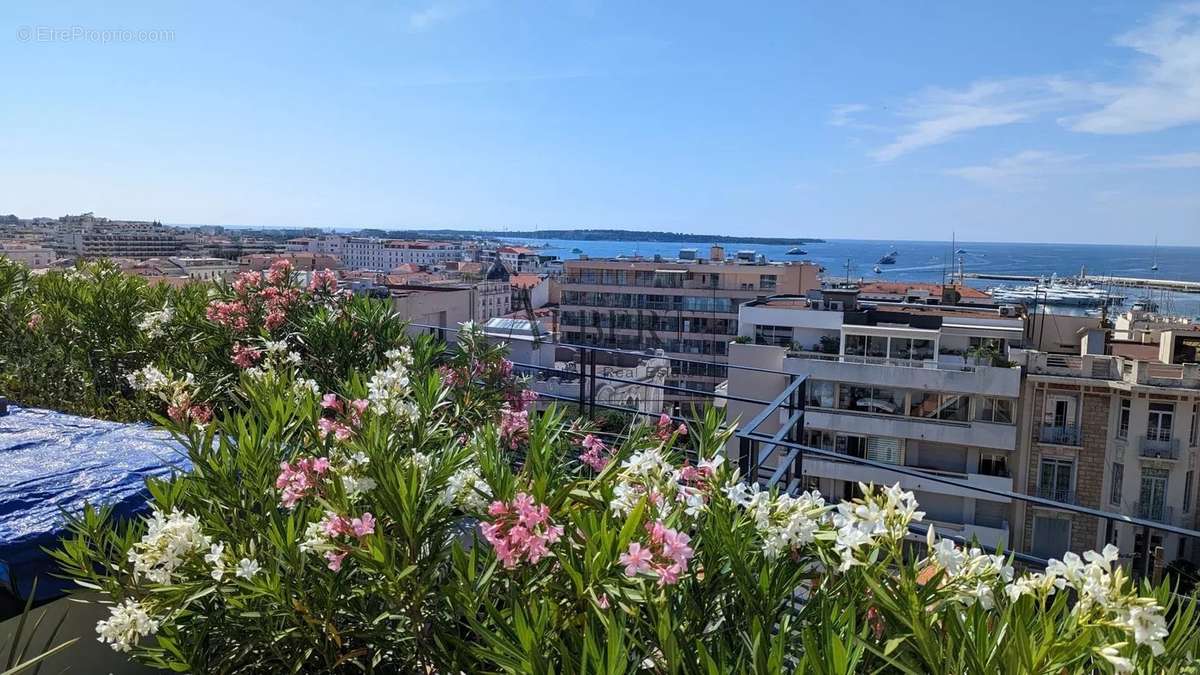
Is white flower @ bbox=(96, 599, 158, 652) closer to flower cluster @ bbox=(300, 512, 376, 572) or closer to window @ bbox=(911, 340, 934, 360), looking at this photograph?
flower cluster @ bbox=(300, 512, 376, 572)

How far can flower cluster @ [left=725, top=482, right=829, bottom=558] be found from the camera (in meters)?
1.11

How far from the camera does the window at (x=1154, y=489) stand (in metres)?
16.4

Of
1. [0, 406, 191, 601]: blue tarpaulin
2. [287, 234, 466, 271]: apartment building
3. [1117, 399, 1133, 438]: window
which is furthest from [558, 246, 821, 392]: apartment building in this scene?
[287, 234, 466, 271]: apartment building

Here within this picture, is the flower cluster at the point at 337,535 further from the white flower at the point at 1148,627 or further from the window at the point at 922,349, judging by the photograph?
the window at the point at 922,349

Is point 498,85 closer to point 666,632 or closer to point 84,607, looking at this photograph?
point 84,607

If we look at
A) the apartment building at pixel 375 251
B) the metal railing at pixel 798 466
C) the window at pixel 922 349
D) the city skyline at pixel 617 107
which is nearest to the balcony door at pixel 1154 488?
the window at pixel 922 349

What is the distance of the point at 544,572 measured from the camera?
120cm

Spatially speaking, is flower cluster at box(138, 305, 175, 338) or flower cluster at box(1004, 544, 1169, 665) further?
flower cluster at box(138, 305, 175, 338)

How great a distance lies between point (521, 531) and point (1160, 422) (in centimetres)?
1922

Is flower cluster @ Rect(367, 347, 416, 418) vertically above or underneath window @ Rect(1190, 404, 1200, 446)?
above

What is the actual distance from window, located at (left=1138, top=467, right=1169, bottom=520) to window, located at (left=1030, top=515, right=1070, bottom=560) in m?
1.67

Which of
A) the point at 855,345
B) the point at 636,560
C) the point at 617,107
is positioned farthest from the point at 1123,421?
the point at 636,560

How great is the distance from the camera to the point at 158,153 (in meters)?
14.1

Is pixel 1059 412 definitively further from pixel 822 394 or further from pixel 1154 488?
pixel 822 394
